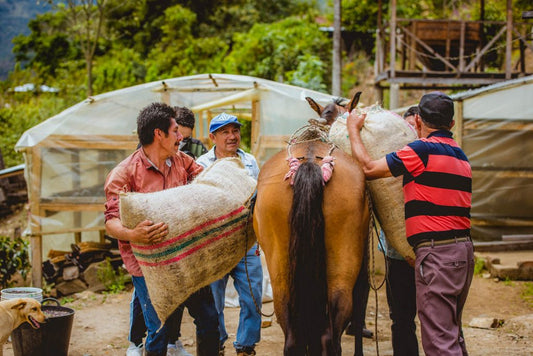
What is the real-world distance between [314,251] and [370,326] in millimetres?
3220

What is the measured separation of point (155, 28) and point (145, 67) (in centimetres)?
298

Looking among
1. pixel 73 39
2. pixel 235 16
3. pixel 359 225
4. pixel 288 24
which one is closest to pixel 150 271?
pixel 359 225

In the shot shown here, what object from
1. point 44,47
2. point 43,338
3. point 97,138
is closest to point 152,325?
point 43,338

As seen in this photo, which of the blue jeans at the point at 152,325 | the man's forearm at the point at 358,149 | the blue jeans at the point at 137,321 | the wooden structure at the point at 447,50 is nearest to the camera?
the man's forearm at the point at 358,149

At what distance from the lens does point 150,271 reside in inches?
113

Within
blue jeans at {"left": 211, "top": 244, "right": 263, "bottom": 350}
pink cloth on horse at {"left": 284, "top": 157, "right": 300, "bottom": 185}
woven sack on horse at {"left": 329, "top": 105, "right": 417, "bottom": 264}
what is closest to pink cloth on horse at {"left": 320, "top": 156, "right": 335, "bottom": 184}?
pink cloth on horse at {"left": 284, "top": 157, "right": 300, "bottom": 185}

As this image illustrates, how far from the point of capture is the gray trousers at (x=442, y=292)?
2.83 m

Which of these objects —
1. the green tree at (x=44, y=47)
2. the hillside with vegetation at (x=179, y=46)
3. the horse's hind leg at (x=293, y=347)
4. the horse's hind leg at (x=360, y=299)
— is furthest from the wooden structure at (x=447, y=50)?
the green tree at (x=44, y=47)

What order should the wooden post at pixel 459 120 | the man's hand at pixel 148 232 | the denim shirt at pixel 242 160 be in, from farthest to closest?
1. the wooden post at pixel 459 120
2. the denim shirt at pixel 242 160
3. the man's hand at pixel 148 232

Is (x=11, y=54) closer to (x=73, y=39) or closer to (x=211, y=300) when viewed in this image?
(x=73, y=39)

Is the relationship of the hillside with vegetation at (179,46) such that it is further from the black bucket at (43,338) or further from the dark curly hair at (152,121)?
the dark curly hair at (152,121)

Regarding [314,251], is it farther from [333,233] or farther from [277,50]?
[277,50]

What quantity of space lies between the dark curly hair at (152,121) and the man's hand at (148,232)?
0.62m

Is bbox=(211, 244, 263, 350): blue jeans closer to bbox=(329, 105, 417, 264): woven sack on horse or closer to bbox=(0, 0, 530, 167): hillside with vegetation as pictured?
bbox=(329, 105, 417, 264): woven sack on horse
